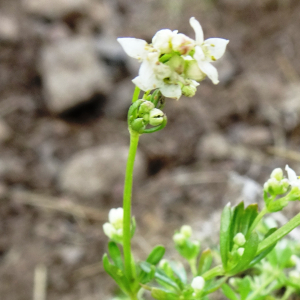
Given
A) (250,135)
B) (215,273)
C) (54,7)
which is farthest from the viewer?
(54,7)

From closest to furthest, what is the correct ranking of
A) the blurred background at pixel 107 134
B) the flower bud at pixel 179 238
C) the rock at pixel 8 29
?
the flower bud at pixel 179 238, the blurred background at pixel 107 134, the rock at pixel 8 29

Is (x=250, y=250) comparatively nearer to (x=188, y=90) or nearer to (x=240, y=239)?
(x=240, y=239)

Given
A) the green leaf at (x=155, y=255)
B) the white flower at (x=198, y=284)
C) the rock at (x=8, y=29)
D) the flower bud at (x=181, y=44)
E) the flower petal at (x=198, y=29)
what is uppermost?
the rock at (x=8, y=29)

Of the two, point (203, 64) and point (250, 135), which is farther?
point (250, 135)

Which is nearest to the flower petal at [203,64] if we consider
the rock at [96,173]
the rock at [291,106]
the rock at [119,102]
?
the rock at [96,173]

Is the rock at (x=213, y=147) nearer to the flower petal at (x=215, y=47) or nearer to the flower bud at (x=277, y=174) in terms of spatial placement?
the flower bud at (x=277, y=174)

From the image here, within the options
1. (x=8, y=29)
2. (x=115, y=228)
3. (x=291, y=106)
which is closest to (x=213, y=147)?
(x=291, y=106)

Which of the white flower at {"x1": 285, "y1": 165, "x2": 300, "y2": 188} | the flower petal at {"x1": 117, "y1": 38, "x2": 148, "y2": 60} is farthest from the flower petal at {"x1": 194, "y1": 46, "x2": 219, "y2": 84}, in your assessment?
the white flower at {"x1": 285, "y1": 165, "x2": 300, "y2": 188}
